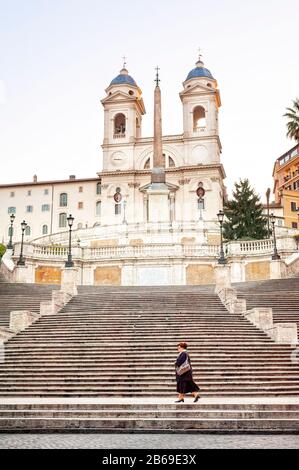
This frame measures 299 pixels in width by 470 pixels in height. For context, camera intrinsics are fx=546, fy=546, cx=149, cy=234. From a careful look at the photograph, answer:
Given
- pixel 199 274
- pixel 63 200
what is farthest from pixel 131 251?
pixel 63 200

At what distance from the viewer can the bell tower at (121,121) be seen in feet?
269

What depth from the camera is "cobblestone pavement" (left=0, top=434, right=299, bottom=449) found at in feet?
33.0

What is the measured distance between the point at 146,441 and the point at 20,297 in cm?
1853

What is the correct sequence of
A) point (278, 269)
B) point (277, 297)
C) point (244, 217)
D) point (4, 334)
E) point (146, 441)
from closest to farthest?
1. point (146, 441)
2. point (4, 334)
3. point (277, 297)
4. point (278, 269)
5. point (244, 217)

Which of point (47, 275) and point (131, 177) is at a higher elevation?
point (131, 177)

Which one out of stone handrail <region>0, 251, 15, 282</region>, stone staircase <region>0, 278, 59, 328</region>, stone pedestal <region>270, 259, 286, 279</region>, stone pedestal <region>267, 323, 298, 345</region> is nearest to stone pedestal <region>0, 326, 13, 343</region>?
stone staircase <region>0, 278, 59, 328</region>

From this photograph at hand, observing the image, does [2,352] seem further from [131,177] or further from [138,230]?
[131,177]

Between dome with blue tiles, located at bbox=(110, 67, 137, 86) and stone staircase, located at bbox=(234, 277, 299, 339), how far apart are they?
58955 mm

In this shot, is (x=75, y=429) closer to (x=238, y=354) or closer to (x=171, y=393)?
(x=171, y=393)

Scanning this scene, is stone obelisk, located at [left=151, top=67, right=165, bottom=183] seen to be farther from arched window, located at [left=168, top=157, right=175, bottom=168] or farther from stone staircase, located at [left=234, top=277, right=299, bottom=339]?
stone staircase, located at [left=234, top=277, right=299, bottom=339]

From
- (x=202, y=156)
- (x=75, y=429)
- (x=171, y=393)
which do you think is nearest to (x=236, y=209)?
(x=202, y=156)

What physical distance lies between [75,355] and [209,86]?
7134 cm

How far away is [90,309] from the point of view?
2433 cm

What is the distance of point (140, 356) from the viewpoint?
1738 cm
